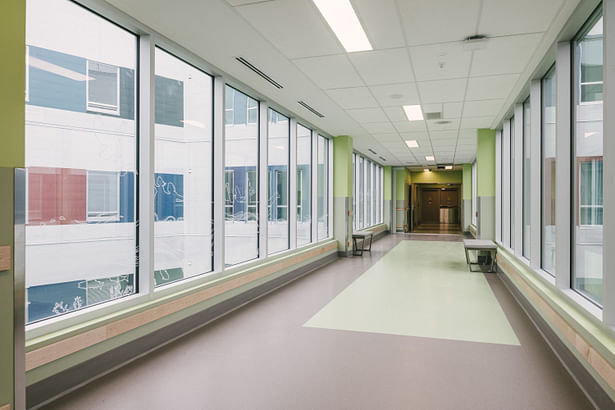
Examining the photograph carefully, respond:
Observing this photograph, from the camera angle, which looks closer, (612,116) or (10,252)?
(10,252)

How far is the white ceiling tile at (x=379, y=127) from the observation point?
896 cm

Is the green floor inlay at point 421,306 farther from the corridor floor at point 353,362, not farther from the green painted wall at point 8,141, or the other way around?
the green painted wall at point 8,141

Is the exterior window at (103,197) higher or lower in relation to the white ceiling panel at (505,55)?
lower

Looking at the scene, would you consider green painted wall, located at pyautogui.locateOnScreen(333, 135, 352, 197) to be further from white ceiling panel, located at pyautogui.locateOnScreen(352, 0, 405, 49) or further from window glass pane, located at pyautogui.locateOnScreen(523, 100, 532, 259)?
white ceiling panel, located at pyautogui.locateOnScreen(352, 0, 405, 49)

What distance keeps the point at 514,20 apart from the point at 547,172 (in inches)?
91.2

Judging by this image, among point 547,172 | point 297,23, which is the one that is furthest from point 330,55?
point 547,172

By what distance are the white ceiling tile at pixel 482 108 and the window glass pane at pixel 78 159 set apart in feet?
18.6

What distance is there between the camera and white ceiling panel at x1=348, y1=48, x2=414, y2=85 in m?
4.75

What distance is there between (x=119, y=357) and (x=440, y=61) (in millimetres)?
4876

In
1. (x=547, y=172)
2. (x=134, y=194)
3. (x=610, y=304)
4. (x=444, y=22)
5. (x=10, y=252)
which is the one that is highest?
(x=444, y=22)

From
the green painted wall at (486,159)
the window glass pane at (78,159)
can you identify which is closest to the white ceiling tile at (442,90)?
the green painted wall at (486,159)

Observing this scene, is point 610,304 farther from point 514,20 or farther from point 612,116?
point 514,20

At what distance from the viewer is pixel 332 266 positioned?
9.45 m

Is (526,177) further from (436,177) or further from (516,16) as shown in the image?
(436,177)
